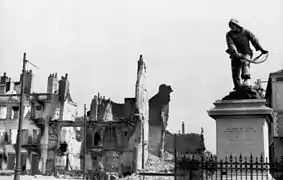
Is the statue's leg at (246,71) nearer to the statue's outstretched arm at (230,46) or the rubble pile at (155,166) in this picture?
the statue's outstretched arm at (230,46)

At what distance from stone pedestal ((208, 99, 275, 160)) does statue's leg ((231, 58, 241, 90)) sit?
773mm

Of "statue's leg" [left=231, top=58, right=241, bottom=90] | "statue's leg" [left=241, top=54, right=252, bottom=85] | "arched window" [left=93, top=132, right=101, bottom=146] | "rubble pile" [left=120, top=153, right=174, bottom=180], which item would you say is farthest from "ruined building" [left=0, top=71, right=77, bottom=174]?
"statue's leg" [left=241, top=54, right=252, bottom=85]

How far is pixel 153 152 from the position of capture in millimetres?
58406

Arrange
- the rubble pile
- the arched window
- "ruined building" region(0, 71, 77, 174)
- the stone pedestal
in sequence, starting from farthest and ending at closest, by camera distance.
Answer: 1. the arched window
2. "ruined building" region(0, 71, 77, 174)
3. the rubble pile
4. the stone pedestal

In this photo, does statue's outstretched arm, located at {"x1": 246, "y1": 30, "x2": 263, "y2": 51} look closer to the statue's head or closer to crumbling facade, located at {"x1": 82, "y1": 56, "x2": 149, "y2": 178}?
the statue's head

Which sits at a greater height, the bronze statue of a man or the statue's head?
the statue's head

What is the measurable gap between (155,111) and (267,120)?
49.4 m

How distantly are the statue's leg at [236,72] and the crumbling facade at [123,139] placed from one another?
39672 millimetres

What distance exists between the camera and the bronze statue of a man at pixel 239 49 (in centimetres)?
1182

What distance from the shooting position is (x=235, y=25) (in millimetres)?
12031

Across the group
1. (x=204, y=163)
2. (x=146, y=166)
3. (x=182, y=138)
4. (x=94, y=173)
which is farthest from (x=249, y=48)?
(x=182, y=138)

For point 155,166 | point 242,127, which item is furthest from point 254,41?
point 155,166

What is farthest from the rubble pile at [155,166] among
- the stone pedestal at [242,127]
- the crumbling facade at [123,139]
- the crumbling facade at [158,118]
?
the stone pedestal at [242,127]

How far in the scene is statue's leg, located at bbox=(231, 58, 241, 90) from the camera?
11852mm
